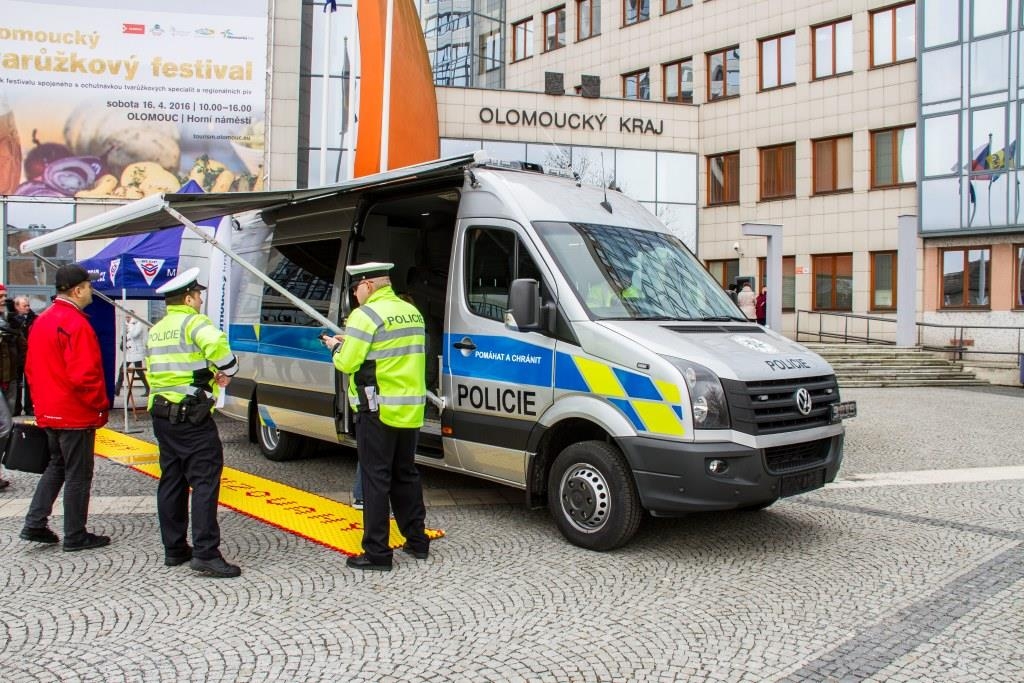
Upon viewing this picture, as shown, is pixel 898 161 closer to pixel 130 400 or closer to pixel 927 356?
pixel 927 356

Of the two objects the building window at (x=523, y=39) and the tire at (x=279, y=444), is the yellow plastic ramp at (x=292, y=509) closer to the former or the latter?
the tire at (x=279, y=444)

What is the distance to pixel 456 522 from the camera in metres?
6.67

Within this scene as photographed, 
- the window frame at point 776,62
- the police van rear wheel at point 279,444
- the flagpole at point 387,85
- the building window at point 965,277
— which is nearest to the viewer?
the police van rear wheel at point 279,444

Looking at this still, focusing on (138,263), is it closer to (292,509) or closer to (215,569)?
(292,509)

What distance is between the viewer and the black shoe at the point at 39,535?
19.5 ft

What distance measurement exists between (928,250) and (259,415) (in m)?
22.5

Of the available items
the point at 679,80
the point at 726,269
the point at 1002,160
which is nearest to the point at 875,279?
the point at 1002,160

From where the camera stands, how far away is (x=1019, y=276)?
79.3ft

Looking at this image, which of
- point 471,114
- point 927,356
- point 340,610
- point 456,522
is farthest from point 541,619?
point 471,114

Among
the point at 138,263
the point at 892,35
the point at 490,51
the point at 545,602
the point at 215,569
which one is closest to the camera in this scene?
the point at 545,602

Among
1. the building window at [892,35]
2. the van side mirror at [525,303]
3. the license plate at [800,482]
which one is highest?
the building window at [892,35]

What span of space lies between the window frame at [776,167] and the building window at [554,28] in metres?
11.4

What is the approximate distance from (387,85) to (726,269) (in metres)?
22.0

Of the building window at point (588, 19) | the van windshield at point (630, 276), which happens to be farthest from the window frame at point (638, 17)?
the van windshield at point (630, 276)
